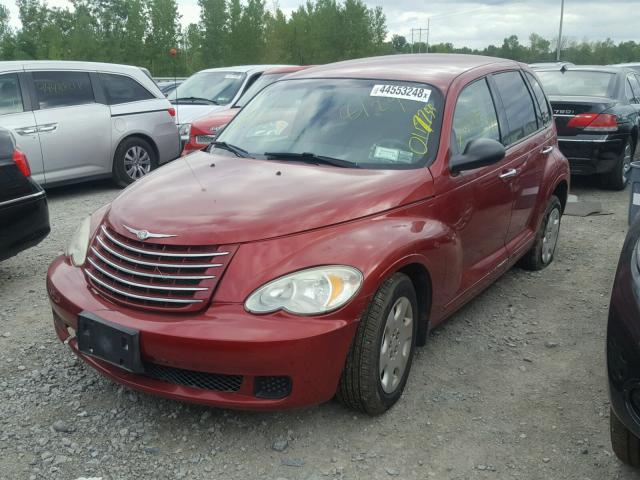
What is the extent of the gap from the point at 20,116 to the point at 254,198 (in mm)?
5356

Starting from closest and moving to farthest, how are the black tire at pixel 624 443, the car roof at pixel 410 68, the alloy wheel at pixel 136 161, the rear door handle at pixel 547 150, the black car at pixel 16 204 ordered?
the black tire at pixel 624 443 < the car roof at pixel 410 68 < the black car at pixel 16 204 < the rear door handle at pixel 547 150 < the alloy wheel at pixel 136 161

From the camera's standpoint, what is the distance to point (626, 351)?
→ 231 centimetres

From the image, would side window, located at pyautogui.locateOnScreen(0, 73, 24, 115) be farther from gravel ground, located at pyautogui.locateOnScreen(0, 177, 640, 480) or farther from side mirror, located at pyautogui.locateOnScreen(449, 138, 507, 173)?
side mirror, located at pyautogui.locateOnScreen(449, 138, 507, 173)

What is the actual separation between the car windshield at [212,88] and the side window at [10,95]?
3.36 meters

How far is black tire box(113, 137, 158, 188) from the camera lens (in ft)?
27.9

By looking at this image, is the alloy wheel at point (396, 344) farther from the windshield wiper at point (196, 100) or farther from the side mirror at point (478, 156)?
the windshield wiper at point (196, 100)

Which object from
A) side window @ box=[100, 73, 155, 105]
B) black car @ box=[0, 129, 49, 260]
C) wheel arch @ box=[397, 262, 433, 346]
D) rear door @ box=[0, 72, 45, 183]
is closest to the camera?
wheel arch @ box=[397, 262, 433, 346]

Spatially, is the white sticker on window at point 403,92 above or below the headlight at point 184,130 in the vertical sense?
above

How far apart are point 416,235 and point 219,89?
800cm

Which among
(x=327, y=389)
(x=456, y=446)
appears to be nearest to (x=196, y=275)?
(x=327, y=389)

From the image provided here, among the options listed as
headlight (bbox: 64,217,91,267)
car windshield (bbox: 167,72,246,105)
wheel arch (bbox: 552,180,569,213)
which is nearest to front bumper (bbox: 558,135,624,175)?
wheel arch (bbox: 552,180,569,213)

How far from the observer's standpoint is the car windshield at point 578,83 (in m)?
8.45

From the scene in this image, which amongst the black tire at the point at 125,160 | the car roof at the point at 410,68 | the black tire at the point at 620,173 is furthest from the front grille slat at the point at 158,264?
the black tire at the point at 620,173

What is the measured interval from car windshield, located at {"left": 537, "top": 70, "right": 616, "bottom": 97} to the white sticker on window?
17.4ft
